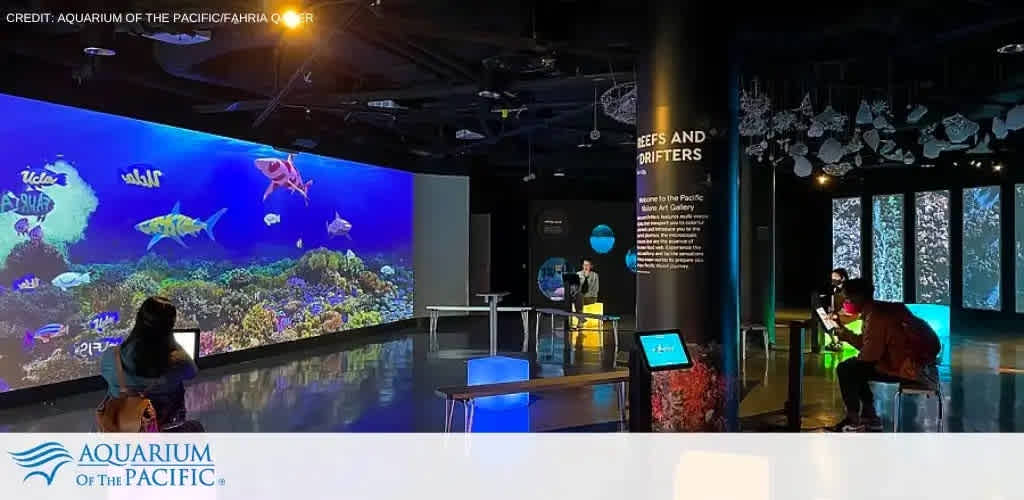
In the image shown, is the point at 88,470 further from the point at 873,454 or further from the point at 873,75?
the point at 873,75

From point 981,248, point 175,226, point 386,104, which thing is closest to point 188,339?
point 175,226

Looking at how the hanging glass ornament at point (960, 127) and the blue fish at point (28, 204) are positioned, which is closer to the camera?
the blue fish at point (28, 204)

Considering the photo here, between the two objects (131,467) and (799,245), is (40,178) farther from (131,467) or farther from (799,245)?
(799,245)

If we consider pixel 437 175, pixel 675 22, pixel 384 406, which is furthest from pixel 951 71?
pixel 437 175

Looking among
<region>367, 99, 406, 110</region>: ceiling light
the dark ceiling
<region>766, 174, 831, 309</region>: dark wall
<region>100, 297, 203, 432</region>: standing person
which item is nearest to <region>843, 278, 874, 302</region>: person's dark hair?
the dark ceiling

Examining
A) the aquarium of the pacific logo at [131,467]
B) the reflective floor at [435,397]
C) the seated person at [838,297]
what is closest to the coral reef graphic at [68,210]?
the reflective floor at [435,397]

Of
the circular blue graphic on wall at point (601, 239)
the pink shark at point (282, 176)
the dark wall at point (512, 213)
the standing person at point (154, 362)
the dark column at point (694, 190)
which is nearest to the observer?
the standing person at point (154, 362)

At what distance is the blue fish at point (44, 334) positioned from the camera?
7141 mm

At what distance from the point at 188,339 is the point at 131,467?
94cm

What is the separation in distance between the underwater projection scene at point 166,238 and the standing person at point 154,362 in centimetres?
407

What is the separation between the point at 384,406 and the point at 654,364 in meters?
3.47

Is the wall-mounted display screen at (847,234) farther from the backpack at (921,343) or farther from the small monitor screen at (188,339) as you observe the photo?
the small monitor screen at (188,339)

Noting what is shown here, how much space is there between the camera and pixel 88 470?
4.70 m

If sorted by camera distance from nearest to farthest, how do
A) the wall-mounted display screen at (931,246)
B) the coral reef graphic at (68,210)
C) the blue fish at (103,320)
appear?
1. the coral reef graphic at (68,210)
2. the blue fish at (103,320)
3. the wall-mounted display screen at (931,246)
